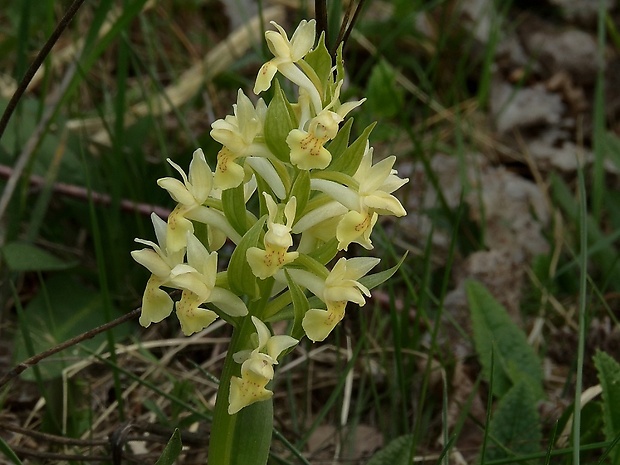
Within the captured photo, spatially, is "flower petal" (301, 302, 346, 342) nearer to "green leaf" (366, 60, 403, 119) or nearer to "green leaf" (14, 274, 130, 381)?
"green leaf" (14, 274, 130, 381)

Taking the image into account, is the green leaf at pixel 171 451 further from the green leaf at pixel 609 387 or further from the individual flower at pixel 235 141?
the green leaf at pixel 609 387

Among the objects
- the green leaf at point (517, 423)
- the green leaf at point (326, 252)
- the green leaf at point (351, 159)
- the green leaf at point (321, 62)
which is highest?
the green leaf at point (321, 62)

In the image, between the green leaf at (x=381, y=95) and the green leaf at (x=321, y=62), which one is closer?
the green leaf at (x=321, y=62)

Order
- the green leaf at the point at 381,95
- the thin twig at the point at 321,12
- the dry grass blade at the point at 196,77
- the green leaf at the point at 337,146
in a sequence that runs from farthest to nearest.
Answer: the dry grass blade at the point at 196,77 < the green leaf at the point at 381,95 < the thin twig at the point at 321,12 < the green leaf at the point at 337,146

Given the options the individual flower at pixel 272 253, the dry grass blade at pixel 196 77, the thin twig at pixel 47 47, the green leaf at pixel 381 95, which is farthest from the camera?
the dry grass blade at pixel 196 77

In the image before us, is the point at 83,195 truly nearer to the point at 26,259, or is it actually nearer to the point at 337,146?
the point at 26,259

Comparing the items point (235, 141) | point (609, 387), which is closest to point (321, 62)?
point (235, 141)

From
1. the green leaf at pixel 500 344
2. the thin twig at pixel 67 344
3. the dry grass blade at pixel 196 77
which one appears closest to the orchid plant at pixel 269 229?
the thin twig at pixel 67 344
